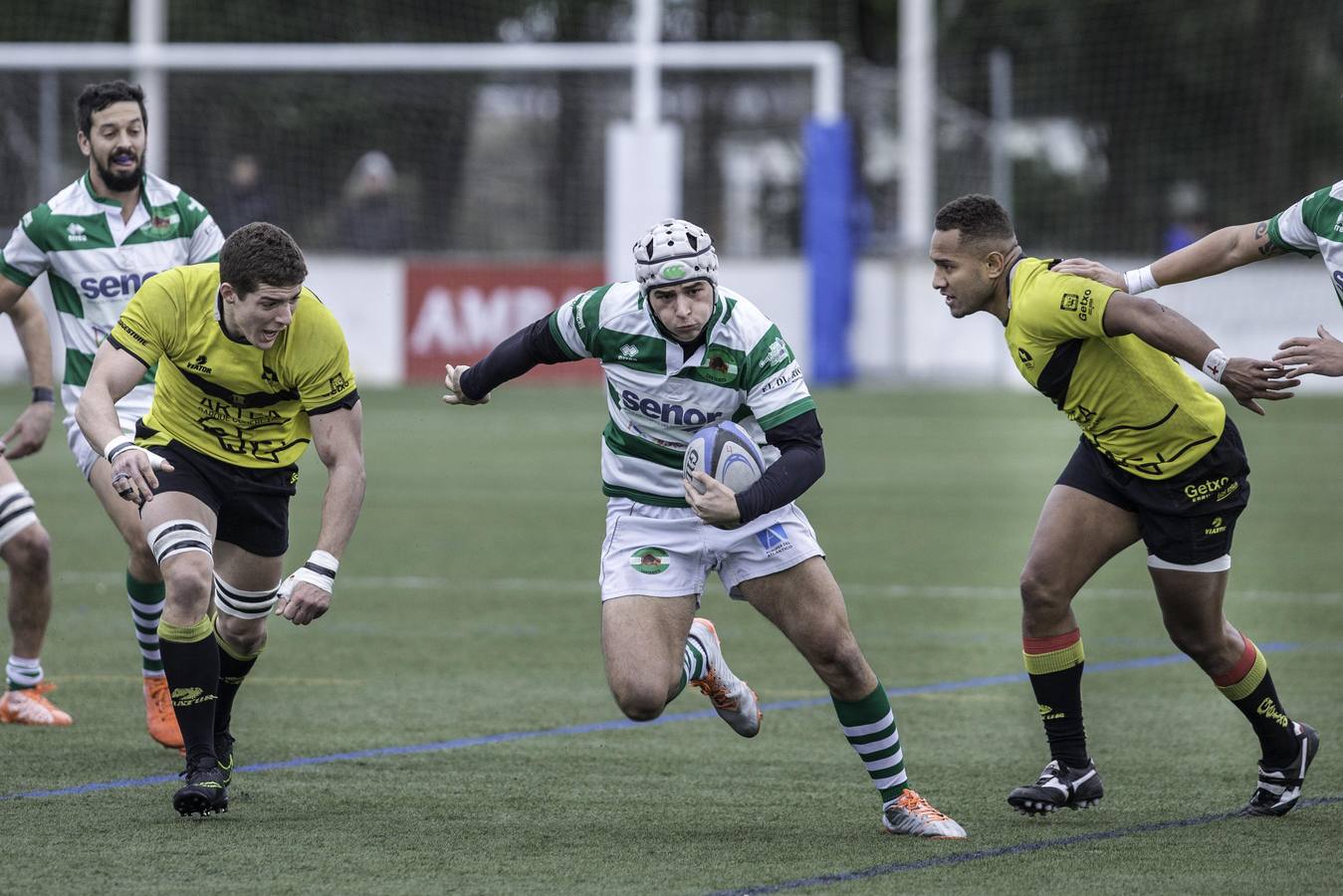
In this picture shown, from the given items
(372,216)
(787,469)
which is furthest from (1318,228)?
(372,216)

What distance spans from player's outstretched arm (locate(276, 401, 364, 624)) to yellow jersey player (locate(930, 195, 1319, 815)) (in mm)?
1962

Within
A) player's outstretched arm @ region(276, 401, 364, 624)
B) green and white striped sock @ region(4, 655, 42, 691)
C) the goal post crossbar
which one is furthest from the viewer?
the goal post crossbar

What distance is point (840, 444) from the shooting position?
19250mm

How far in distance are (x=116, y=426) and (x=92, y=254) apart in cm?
199

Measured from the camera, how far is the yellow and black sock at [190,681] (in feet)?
20.3

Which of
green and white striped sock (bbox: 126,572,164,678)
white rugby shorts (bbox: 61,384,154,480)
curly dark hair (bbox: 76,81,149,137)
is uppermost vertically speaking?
curly dark hair (bbox: 76,81,149,137)

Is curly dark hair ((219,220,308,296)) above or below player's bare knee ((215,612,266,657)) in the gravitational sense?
above

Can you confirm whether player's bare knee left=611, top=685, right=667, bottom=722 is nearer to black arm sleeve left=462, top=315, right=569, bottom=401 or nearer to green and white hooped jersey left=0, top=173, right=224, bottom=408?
black arm sleeve left=462, top=315, right=569, bottom=401

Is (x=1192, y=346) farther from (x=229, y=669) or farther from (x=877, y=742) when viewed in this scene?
(x=229, y=669)

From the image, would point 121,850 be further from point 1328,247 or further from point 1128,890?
point 1328,247

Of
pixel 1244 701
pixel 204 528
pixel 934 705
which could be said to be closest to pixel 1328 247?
pixel 1244 701

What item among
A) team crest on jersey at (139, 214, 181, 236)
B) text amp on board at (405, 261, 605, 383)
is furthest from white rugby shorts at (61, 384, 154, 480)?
text amp on board at (405, 261, 605, 383)

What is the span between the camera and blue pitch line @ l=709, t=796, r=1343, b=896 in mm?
5355

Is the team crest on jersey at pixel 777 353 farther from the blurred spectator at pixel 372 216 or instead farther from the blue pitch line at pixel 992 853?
the blurred spectator at pixel 372 216
